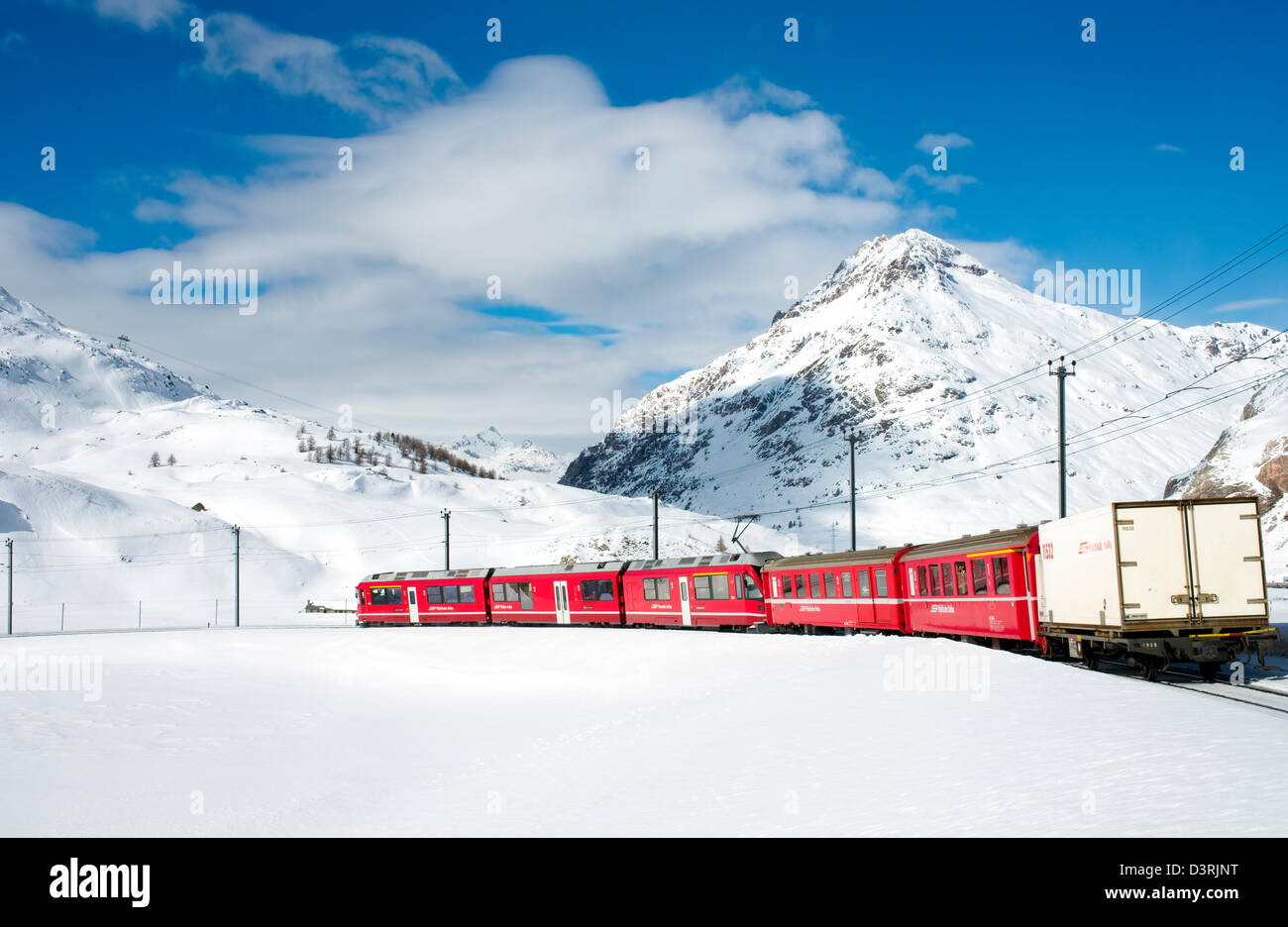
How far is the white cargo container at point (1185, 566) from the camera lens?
1838 centimetres

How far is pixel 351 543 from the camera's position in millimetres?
117750

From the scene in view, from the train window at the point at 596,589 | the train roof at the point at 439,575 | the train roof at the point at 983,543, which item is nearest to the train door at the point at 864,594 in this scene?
the train roof at the point at 983,543

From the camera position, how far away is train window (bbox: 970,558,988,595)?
25.4 metres

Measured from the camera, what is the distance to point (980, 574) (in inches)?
1011

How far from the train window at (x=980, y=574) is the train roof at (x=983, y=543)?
368mm

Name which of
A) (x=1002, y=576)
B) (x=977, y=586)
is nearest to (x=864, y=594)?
(x=977, y=586)

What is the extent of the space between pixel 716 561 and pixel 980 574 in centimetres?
1671

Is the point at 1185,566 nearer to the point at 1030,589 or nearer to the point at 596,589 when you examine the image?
the point at 1030,589

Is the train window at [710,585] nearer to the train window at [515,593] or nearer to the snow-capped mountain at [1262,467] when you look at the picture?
the train window at [515,593]

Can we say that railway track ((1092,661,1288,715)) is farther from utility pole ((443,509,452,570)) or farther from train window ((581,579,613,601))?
utility pole ((443,509,452,570))

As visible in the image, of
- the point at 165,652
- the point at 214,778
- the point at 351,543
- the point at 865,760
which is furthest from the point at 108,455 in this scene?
the point at 865,760

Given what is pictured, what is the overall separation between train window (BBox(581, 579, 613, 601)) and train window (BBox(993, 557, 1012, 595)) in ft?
79.1

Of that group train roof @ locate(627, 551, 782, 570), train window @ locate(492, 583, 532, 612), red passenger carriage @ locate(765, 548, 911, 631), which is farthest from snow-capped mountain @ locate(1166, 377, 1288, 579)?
train window @ locate(492, 583, 532, 612)
